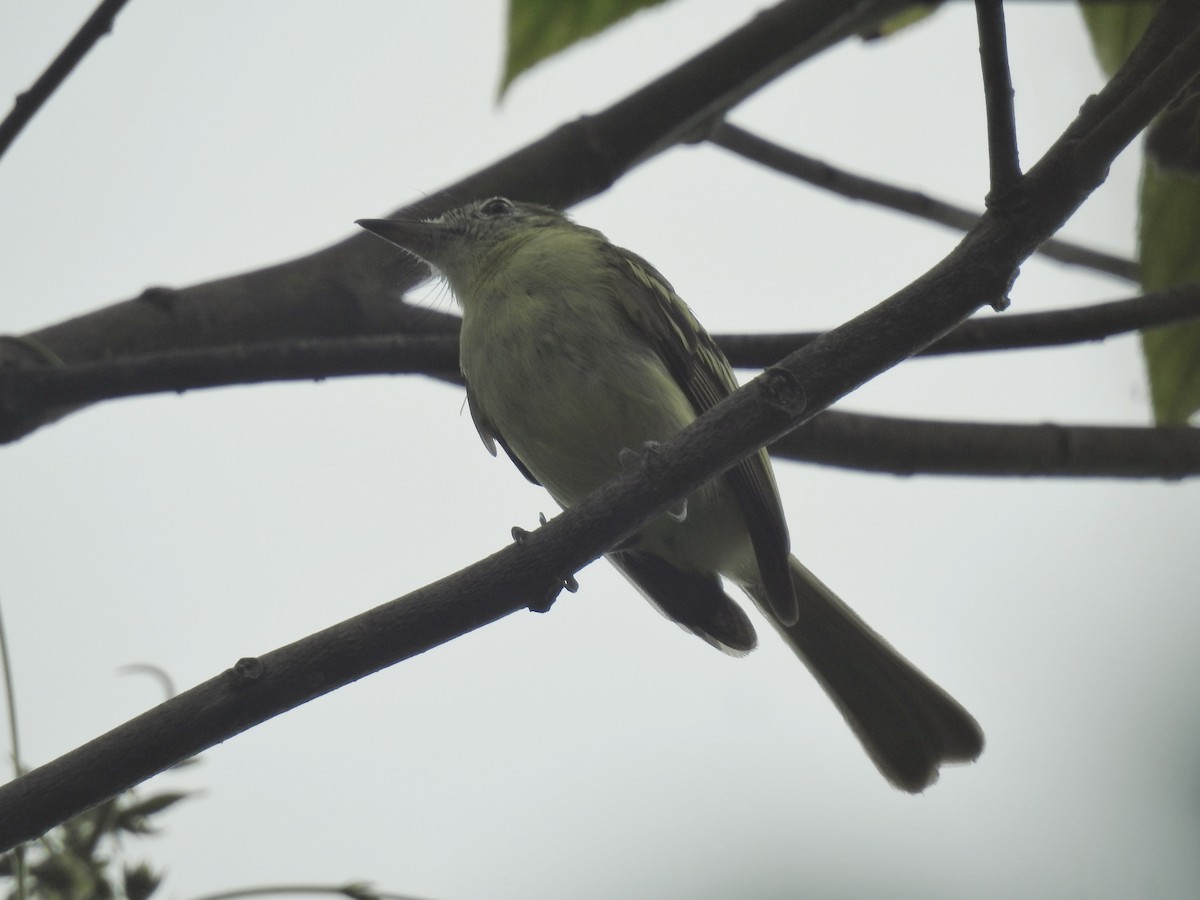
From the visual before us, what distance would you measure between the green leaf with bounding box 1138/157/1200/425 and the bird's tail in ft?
6.76

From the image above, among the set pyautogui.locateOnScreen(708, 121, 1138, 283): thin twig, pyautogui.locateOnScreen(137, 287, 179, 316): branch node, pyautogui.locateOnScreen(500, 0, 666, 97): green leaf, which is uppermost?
pyautogui.locateOnScreen(708, 121, 1138, 283): thin twig

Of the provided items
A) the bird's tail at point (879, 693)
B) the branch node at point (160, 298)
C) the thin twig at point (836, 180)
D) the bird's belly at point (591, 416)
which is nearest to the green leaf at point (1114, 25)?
the bird's belly at point (591, 416)

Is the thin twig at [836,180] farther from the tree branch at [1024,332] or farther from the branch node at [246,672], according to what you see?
the branch node at [246,672]

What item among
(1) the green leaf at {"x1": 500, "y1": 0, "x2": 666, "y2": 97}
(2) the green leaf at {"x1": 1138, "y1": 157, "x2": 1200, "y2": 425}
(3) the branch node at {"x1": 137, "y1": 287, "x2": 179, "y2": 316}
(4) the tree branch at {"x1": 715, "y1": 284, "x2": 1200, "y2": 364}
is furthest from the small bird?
(1) the green leaf at {"x1": 500, "y1": 0, "x2": 666, "y2": 97}

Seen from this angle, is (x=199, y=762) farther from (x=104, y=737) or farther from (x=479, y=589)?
(x=479, y=589)

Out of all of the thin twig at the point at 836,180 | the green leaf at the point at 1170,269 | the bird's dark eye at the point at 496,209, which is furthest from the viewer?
the bird's dark eye at the point at 496,209

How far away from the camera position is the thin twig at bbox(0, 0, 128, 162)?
10.3 feet

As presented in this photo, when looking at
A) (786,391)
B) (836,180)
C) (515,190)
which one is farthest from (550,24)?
(836,180)

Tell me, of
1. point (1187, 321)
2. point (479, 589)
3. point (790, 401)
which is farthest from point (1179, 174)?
point (479, 589)

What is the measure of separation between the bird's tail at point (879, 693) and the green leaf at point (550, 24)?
2.74m

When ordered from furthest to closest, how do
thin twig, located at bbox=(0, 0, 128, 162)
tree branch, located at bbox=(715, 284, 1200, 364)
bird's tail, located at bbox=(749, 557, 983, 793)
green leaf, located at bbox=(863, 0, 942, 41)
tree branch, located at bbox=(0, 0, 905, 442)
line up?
1. bird's tail, located at bbox=(749, 557, 983, 793)
2. tree branch, located at bbox=(0, 0, 905, 442)
3. green leaf, located at bbox=(863, 0, 942, 41)
4. tree branch, located at bbox=(715, 284, 1200, 364)
5. thin twig, located at bbox=(0, 0, 128, 162)

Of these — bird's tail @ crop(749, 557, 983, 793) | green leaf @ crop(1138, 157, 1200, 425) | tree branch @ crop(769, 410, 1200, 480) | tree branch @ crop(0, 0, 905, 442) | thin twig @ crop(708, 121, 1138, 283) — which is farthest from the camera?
thin twig @ crop(708, 121, 1138, 283)

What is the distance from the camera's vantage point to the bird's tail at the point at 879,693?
467 cm

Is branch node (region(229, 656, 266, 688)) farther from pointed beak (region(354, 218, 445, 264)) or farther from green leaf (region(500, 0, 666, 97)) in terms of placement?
pointed beak (region(354, 218, 445, 264))
